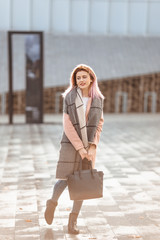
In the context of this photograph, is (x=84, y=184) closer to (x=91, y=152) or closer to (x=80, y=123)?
(x=91, y=152)

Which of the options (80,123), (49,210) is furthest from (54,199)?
(80,123)

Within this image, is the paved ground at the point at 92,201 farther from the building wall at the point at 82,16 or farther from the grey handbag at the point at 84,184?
the building wall at the point at 82,16

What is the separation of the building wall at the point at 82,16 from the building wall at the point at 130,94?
14.1 ft

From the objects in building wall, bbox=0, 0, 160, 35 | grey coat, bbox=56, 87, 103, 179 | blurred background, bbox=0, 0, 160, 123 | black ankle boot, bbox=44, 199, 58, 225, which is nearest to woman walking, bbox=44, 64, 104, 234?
grey coat, bbox=56, 87, 103, 179

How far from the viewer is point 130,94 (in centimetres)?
2173

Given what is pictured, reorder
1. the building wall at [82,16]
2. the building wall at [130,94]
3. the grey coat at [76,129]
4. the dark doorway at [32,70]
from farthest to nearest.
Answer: the building wall at [82,16]
the building wall at [130,94]
the dark doorway at [32,70]
the grey coat at [76,129]

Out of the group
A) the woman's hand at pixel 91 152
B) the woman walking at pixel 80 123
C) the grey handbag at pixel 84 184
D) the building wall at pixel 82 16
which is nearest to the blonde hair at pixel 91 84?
Answer: the woman walking at pixel 80 123

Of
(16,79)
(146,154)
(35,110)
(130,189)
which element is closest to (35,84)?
(35,110)

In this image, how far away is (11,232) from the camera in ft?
15.9

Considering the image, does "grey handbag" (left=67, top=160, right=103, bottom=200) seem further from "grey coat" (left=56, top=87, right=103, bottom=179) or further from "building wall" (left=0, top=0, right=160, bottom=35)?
"building wall" (left=0, top=0, right=160, bottom=35)

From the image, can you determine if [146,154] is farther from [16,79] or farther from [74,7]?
[74,7]

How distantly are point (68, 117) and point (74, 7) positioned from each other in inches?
830

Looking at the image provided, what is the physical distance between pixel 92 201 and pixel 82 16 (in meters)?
19.9

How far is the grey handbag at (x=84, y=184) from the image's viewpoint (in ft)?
14.9
